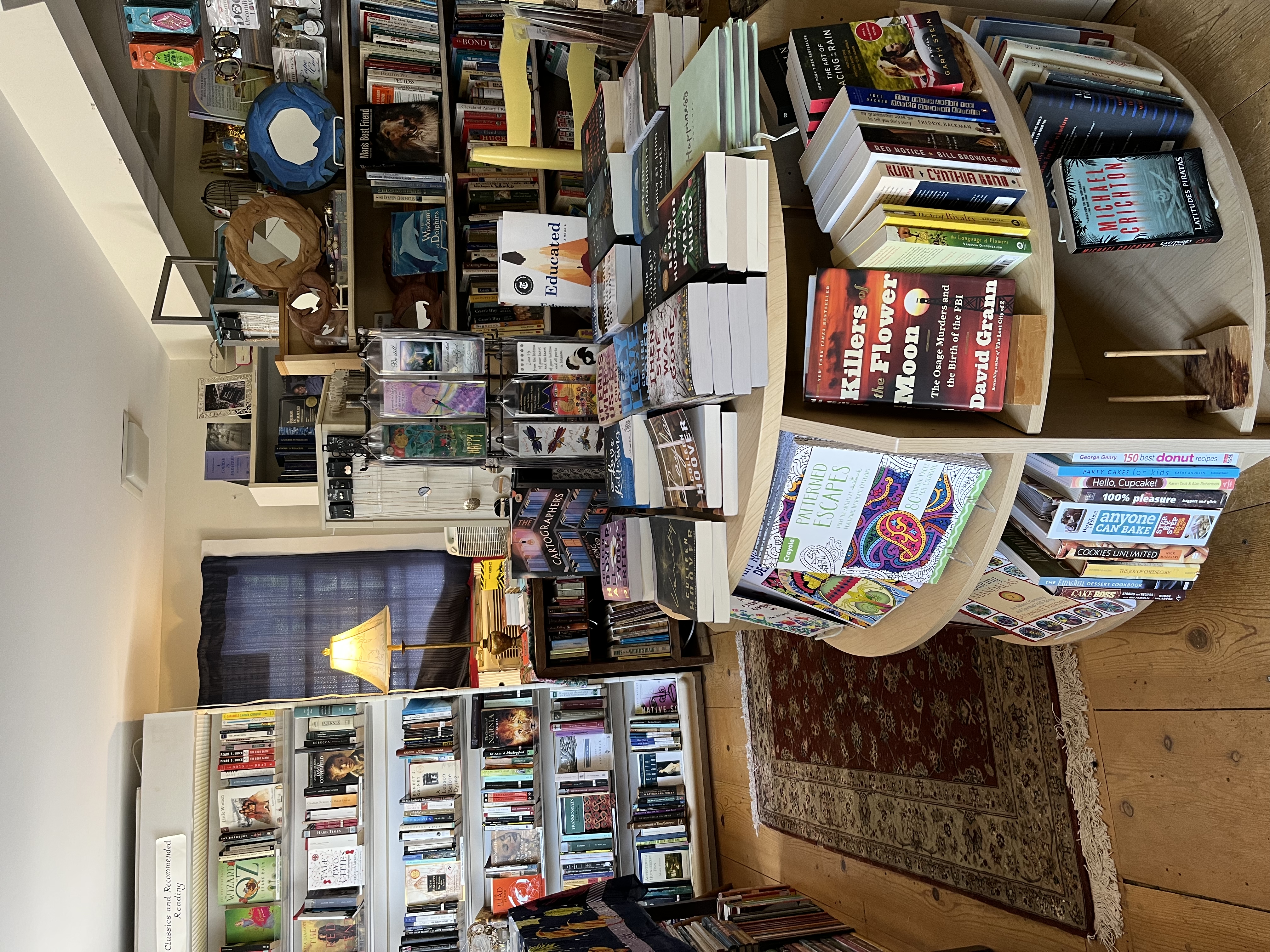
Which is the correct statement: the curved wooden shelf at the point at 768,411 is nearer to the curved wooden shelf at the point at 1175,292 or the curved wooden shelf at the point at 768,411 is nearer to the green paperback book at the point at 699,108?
the green paperback book at the point at 699,108

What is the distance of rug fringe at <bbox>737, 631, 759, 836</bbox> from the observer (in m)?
3.67

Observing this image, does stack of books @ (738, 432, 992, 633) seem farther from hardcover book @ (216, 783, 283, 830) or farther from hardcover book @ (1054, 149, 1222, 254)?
hardcover book @ (216, 783, 283, 830)

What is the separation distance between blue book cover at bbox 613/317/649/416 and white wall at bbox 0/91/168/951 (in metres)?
2.00

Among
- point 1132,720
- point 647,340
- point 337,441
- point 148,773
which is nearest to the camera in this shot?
point 647,340

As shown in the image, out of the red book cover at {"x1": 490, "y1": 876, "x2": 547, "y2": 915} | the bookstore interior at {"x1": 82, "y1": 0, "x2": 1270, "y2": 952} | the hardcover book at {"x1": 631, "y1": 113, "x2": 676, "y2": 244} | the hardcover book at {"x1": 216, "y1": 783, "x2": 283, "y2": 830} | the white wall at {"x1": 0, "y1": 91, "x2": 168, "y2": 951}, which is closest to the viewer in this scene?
the bookstore interior at {"x1": 82, "y1": 0, "x2": 1270, "y2": 952}

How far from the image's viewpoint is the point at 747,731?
3740 millimetres

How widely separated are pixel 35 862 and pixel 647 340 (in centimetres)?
268

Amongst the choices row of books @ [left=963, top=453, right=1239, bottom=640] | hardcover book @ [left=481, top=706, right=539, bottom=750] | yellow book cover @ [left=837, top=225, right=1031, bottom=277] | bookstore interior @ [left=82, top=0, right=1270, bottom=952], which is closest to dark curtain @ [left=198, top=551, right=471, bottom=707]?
bookstore interior @ [left=82, top=0, right=1270, bottom=952]

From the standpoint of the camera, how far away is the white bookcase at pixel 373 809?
134 inches

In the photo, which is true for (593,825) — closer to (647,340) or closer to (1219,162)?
(647,340)

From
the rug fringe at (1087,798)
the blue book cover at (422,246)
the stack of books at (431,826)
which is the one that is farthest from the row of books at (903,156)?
the stack of books at (431,826)

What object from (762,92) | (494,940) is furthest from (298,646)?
(762,92)

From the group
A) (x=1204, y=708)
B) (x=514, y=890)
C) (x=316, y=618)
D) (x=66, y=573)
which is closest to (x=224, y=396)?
(x=316, y=618)

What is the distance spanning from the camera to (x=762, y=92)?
180 cm
